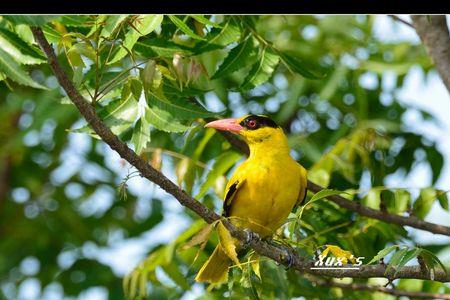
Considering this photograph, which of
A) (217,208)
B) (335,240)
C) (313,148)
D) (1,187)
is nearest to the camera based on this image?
(335,240)

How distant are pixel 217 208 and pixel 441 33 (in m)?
1.88

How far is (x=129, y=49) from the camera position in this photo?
157 inches

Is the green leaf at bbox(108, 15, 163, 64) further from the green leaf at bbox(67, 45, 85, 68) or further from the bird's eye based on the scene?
the bird's eye

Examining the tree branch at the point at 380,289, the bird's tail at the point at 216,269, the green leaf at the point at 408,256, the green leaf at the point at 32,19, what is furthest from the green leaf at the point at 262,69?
the green leaf at the point at 32,19

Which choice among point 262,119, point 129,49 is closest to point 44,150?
point 262,119

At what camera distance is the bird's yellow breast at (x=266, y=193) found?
5332 millimetres

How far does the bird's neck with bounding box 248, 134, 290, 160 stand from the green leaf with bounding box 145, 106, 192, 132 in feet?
4.49

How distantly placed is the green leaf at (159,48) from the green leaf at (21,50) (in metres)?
0.79

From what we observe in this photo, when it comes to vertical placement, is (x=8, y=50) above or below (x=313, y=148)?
above

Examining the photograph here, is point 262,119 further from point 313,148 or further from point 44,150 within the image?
point 44,150

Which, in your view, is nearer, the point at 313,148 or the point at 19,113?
the point at 313,148

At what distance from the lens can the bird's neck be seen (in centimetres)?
555

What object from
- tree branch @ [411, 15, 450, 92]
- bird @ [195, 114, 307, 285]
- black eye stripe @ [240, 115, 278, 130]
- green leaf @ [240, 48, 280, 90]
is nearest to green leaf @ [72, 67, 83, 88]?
green leaf @ [240, 48, 280, 90]

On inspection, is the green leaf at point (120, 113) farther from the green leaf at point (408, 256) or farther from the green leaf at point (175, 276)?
the green leaf at point (175, 276)
